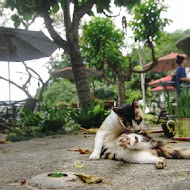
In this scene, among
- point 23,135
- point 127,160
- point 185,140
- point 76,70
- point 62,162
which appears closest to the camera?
point 127,160

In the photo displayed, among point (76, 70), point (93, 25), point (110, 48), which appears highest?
point (93, 25)

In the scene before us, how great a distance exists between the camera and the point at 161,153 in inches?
107

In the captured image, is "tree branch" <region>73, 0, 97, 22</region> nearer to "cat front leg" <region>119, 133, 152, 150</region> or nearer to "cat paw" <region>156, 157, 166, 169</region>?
"cat front leg" <region>119, 133, 152, 150</region>

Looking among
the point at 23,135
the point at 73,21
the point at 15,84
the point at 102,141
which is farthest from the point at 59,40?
the point at 15,84

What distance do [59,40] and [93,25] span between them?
171 centimetres

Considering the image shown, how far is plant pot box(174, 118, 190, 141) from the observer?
3.99m

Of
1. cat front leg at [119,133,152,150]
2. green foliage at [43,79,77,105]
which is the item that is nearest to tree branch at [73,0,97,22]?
cat front leg at [119,133,152,150]

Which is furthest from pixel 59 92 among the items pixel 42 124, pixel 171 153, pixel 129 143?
pixel 129 143

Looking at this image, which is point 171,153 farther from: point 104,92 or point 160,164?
point 104,92

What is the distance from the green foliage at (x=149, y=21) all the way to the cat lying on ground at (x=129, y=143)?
5.72 meters

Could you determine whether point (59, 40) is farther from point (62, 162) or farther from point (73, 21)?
point (62, 162)

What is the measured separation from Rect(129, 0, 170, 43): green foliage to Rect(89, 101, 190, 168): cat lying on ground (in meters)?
5.72

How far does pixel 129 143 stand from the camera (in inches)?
98.7

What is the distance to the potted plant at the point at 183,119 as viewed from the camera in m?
4.00
